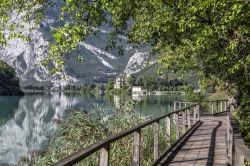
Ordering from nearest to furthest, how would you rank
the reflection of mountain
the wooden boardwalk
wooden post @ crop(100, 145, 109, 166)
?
wooden post @ crop(100, 145, 109, 166) < the wooden boardwalk < the reflection of mountain

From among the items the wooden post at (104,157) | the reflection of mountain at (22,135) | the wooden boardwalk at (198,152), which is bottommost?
the reflection of mountain at (22,135)

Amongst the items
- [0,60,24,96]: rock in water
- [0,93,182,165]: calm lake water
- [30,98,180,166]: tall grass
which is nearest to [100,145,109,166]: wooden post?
[30,98,180,166]: tall grass

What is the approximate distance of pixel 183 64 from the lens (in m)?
16.0

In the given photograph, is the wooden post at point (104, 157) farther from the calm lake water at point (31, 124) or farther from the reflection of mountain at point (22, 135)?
the reflection of mountain at point (22, 135)

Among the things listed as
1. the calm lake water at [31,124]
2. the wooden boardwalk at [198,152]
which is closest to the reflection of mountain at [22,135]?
the calm lake water at [31,124]

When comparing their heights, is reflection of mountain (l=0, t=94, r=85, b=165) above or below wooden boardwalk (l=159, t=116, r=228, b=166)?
below

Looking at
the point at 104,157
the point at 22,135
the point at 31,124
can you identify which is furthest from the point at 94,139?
the point at 31,124

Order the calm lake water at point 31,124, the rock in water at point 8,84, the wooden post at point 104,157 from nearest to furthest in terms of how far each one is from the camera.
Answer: the wooden post at point 104,157
the calm lake water at point 31,124
the rock in water at point 8,84

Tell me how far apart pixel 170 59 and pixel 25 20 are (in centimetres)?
786

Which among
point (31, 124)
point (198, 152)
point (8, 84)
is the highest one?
point (8, 84)

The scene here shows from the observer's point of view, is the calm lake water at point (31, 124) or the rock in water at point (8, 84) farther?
the rock in water at point (8, 84)

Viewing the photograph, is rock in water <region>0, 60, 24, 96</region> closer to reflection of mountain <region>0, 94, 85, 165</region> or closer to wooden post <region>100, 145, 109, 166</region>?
reflection of mountain <region>0, 94, 85, 165</region>

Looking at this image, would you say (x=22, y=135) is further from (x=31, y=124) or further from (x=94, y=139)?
(x=94, y=139)

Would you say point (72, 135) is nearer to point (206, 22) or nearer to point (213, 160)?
point (213, 160)
